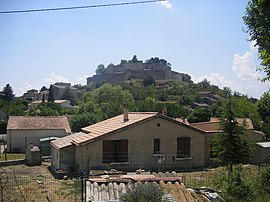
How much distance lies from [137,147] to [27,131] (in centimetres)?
1580

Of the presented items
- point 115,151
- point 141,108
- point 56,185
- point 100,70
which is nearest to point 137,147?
point 115,151

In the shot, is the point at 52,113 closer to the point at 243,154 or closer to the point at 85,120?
the point at 85,120

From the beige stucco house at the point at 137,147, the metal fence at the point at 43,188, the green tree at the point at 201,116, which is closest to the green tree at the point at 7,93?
the green tree at the point at 201,116

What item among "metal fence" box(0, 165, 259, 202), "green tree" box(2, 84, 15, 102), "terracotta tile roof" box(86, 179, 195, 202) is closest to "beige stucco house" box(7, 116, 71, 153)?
"metal fence" box(0, 165, 259, 202)

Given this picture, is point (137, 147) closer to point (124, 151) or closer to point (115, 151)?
point (124, 151)

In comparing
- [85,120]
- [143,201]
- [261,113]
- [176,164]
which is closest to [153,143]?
[176,164]

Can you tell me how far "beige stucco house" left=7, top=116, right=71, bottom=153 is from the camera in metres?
33.9

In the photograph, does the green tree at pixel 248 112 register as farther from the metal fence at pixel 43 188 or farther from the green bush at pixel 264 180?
the green bush at pixel 264 180

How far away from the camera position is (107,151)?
21484 mm

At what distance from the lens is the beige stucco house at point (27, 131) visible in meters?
33.9

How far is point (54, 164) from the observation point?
2312 centimetres

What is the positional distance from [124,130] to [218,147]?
583cm

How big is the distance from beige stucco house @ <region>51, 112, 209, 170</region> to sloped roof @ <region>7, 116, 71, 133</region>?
38.4ft

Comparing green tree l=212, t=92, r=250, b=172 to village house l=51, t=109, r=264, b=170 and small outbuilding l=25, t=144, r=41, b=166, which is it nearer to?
village house l=51, t=109, r=264, b=170
